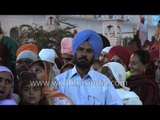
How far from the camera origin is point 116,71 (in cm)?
277

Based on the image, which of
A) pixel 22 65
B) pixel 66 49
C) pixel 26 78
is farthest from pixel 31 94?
pixel 66 49

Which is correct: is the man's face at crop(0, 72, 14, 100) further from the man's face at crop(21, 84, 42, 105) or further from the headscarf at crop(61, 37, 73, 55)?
the headscarf at crop(61, 37, 73, 55)

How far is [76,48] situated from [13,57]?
0.50 meters

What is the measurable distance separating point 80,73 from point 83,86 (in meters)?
0.10

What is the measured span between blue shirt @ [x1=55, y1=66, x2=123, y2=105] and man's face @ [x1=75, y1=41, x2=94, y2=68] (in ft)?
0.19

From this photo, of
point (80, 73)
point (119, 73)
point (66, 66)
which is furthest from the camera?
point (66, 66)

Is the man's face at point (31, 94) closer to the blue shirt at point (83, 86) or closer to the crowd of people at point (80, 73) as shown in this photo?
the crowd of people at point (80, 73)

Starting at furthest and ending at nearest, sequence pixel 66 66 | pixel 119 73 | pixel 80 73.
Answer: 1. pixel 66 66
2. pixel 80 73
3. pixel 119 73

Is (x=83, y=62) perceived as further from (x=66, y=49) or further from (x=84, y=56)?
(x=66, y=49)

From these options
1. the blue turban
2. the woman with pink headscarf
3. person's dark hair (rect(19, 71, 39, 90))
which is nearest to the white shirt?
the blue turban

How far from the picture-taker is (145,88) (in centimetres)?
299

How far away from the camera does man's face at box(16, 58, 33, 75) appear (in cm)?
296

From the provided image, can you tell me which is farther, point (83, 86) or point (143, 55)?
point (143, 55)
